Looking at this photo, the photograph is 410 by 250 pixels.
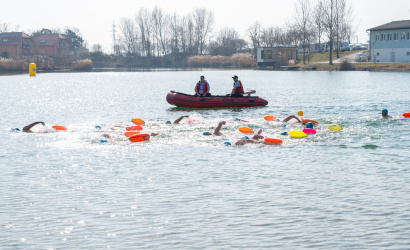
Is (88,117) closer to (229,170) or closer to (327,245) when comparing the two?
(229,170)

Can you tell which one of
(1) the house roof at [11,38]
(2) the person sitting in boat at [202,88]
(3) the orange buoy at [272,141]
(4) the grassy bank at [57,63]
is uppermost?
(1) the house roof at [11,38]

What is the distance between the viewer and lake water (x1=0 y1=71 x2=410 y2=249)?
10477 millimetres

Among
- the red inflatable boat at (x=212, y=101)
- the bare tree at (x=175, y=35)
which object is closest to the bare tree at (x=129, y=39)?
the bare tree at (x=175, y=35)

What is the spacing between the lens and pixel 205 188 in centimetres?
1403

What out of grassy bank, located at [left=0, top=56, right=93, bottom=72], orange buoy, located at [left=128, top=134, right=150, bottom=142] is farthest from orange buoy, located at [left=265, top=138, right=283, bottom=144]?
grassy bank, located at [left=0, top=56, right=93, bottom=72]

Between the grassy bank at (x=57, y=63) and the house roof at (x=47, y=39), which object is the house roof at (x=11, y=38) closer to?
the house roof at (x=47, y=39)

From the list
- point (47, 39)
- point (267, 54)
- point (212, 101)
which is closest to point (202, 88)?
point (212, 101)

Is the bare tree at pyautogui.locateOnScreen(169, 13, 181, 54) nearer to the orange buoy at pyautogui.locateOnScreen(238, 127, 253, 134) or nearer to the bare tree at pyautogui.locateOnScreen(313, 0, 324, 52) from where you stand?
the bare tree at pyautogui.locateOnScreen(313, 0, 324, 52)

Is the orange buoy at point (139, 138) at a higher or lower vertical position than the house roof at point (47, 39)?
lower

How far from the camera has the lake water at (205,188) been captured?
412 inches

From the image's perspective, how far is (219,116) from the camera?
29594 mm

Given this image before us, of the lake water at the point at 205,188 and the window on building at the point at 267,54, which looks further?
the window on building at the point at 267,54

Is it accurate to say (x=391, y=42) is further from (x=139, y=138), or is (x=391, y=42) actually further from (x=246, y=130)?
(x=139, y=138)

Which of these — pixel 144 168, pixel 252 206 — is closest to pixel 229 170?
pixel 144 168
